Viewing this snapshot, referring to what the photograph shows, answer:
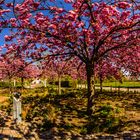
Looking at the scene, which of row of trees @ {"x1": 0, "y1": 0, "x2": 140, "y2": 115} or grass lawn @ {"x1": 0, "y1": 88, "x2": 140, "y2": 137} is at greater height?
row of trees @ {"x1": 0, "y1": 0, "x2": 140, "y2": 115}

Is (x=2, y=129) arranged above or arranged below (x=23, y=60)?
below

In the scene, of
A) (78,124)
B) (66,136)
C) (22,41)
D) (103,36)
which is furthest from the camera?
(22,41)

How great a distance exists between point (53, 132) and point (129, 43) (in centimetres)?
575

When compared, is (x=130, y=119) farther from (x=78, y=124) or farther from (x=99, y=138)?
(x=99, y=138)

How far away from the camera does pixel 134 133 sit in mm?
11500

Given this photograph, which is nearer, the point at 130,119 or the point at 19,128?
the point at 19,128

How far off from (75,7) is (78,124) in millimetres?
5176

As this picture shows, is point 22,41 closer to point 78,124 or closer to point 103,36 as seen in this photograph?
point 103,36

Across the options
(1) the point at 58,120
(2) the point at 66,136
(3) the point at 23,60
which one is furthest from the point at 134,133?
(3) the point at 23,60

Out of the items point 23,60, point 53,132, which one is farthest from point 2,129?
point 23,60

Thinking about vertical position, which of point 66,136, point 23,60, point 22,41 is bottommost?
point 66,136

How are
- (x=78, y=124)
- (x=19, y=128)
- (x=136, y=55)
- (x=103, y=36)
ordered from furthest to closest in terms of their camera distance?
(x=136, y=55), (x=103, y=36), (x=78, y=124), (x=19, y=128)

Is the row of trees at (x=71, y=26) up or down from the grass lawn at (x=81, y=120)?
up

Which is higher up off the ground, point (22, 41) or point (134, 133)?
point (22, 41)
